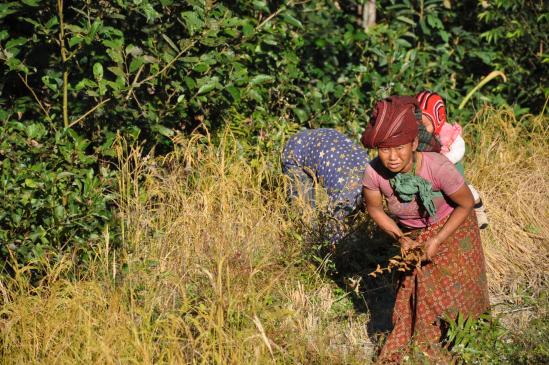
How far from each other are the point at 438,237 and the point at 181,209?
1921 millimetres

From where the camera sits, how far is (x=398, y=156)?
4098 millimetres

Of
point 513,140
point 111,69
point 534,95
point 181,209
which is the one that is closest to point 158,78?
point 111,69

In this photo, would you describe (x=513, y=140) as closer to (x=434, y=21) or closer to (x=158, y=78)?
(x=434, y=21)

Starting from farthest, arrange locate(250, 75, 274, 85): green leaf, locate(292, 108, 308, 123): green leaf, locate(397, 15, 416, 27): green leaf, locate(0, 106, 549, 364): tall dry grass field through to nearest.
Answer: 1. locate(397, 15, 416, 27): green leaf
2. locate(292, 108, 308, 123): green leaf
3. locate(250, 75, 274, 85): green leaf
4. locate(0, 106, 549, 364): tall dry grass field

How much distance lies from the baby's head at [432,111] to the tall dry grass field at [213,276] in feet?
3.57

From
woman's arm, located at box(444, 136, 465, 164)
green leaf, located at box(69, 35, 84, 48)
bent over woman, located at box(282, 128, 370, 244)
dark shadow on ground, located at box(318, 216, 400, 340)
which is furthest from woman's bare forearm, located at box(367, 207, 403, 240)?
green leaf, located at box(69, 35, 84, 48)

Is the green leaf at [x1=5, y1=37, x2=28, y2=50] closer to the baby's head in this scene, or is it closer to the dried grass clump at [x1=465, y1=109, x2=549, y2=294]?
the baby's head

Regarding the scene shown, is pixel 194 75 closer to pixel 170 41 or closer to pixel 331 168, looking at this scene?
pixel 170 41

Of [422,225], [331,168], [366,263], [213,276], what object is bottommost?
[366,263]

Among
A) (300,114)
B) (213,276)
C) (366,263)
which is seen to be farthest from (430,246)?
(300,114)

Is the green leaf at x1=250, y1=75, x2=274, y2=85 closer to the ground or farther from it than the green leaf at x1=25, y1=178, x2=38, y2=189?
farther from it

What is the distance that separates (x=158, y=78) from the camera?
19.3ft

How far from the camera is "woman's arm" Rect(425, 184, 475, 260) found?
4.17 meters

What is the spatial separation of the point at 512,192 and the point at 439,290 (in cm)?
225
